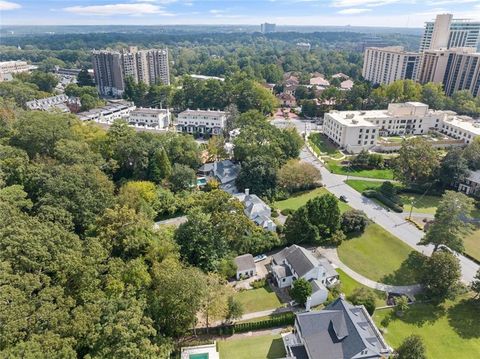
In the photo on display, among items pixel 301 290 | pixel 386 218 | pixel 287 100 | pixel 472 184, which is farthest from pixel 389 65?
pixel 301 290

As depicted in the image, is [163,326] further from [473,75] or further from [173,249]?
[473,75]

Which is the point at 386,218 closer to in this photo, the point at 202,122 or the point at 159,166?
the point at 159,166

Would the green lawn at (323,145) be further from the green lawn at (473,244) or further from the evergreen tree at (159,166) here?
the evergreen tree at (159,166)

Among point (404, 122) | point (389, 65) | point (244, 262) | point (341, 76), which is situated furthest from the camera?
point (341, 76)

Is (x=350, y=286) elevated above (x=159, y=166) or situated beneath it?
situated beneath

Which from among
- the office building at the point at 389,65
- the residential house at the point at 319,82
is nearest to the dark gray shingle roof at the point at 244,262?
the office building at the point at 389,65

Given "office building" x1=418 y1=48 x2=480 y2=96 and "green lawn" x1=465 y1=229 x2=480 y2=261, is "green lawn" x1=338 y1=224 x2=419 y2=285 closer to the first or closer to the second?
"green lawn" x1=465 y1=229 x2=480 y2=261

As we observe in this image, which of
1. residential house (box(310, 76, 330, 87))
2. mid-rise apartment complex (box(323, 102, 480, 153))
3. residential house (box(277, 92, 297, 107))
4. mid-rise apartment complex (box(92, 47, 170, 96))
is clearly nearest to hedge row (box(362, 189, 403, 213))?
mid-rise apartment complex (box(323, 102, 480, 153))
